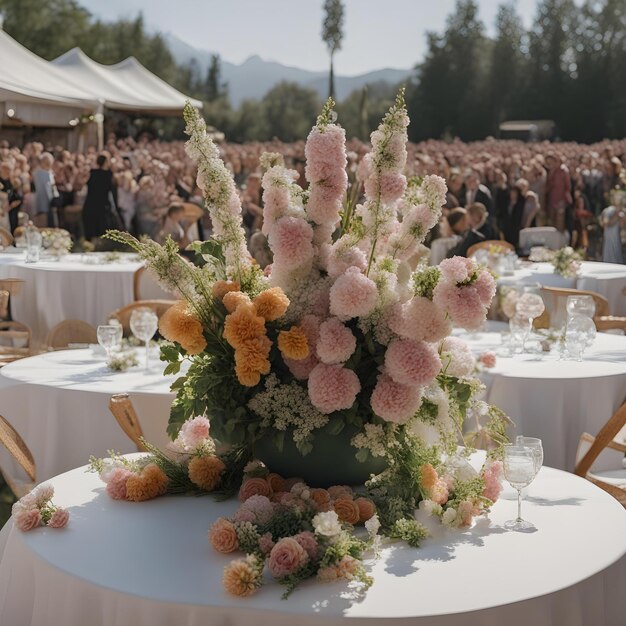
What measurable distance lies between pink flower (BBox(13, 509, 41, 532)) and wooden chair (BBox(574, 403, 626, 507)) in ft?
6.88

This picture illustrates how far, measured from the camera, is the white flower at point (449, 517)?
2.51 metres

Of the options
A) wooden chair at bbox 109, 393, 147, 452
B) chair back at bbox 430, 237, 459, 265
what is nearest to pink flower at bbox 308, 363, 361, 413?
wooden chair at bbox 109, 393, 147, 452

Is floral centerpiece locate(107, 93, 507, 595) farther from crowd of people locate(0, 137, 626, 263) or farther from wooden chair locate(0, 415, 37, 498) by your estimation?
crowd of people locate(0, 137, 626, 263)

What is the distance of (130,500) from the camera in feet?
8.91

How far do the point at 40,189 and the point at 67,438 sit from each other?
442 inches

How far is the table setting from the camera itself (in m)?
2.17

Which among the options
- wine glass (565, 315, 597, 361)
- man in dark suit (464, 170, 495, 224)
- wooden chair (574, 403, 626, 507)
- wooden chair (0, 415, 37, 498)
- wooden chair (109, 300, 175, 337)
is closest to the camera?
wooden chair (0, 415, 37, 498)

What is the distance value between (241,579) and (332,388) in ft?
1.72

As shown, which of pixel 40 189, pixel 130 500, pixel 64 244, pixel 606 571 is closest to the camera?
pixel 606 571

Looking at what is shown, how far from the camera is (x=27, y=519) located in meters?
2.50

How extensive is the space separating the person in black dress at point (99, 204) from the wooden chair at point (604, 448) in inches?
420

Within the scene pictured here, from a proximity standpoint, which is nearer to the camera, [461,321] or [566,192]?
[461,321]

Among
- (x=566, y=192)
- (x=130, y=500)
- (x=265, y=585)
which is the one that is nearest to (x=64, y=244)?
(x=130, y=500)

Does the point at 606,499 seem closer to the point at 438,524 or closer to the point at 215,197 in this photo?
the point at 438,524
